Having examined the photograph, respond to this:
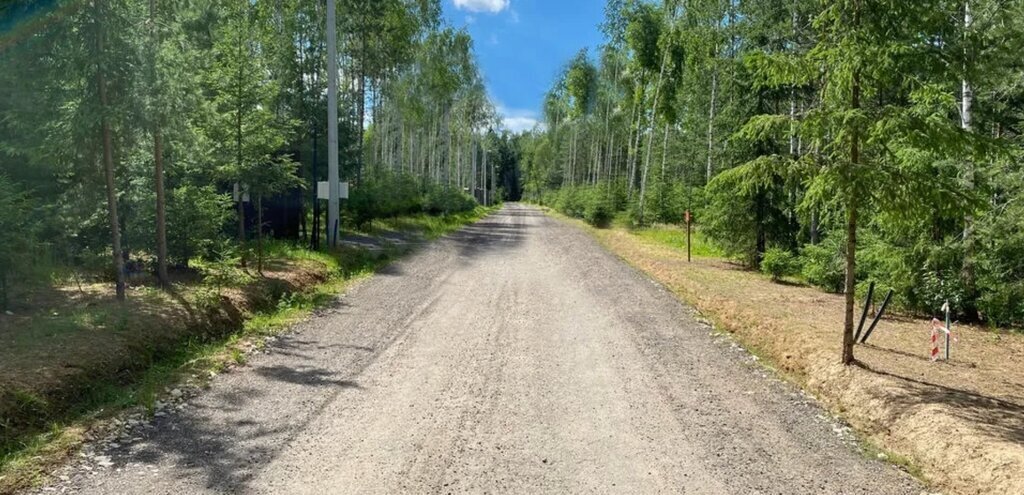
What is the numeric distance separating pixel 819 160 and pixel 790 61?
3.84 feet

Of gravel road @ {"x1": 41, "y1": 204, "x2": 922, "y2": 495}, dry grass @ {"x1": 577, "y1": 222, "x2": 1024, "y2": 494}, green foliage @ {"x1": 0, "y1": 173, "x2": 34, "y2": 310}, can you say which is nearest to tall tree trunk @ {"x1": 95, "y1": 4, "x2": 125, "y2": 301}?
green foliage @ {"x1": 0, "y1": 173, "x2": 34, "y2": 310}

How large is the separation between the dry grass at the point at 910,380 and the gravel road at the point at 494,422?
0.39 metres

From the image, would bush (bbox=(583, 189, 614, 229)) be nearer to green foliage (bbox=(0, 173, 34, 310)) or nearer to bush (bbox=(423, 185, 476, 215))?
bush (bbox=(423, 185, 476, 215))

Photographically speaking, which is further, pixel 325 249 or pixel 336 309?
pixel 325 249

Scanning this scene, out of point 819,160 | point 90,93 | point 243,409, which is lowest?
point 243,409

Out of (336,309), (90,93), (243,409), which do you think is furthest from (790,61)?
(90,93)

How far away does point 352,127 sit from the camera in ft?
87.1

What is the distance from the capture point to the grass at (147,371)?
15.2 feet

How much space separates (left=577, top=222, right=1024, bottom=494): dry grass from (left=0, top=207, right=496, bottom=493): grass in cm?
671

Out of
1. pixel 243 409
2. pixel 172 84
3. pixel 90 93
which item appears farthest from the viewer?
pixel 172 84

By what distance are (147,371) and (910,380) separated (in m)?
8.38

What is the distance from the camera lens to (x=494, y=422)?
5488mm

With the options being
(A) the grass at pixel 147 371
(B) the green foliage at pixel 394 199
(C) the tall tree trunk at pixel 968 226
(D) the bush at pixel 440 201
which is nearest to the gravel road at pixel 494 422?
(A) the grass at pixel 147 371

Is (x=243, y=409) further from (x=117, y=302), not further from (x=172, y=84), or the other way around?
(x=172, y=84)
